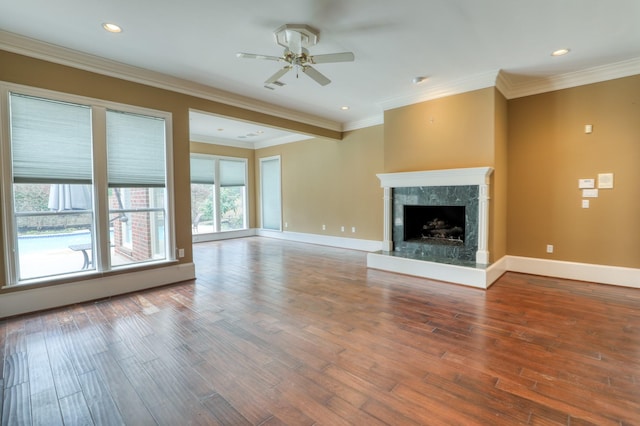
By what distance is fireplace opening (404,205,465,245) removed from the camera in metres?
4.89

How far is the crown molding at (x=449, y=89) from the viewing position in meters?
4.10

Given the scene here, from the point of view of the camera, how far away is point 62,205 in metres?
3.46

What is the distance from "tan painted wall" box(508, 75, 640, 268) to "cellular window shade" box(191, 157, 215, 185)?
7.30 meters

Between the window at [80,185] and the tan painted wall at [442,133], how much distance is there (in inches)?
146

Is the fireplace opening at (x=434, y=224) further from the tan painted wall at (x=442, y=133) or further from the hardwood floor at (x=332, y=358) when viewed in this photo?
the hardwood floor at (x=332, y=358)

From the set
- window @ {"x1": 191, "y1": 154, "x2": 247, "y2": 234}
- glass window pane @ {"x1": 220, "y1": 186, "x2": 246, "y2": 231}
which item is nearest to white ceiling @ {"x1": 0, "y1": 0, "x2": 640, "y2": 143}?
window @ {"x1": 191, "y1": 154, "x2": 247, "y2": 234}

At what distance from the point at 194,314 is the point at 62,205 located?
83.0 inches

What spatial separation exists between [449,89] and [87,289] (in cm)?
573

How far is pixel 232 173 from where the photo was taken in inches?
352

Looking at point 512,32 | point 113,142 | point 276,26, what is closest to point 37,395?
point 113,142

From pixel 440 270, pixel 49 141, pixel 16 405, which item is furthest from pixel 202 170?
pixel 16 405

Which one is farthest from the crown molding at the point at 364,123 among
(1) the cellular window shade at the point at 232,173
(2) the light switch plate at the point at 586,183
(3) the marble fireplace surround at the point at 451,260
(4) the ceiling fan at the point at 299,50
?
(1) the cellular window shade at the point at 232,173

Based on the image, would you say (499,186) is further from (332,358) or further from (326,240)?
(326,240)

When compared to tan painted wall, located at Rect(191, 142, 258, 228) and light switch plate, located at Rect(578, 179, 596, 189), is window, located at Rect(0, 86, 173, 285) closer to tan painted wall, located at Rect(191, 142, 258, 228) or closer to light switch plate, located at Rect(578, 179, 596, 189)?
tan painted wall, located at Rect(191, 142, 258, 228)
